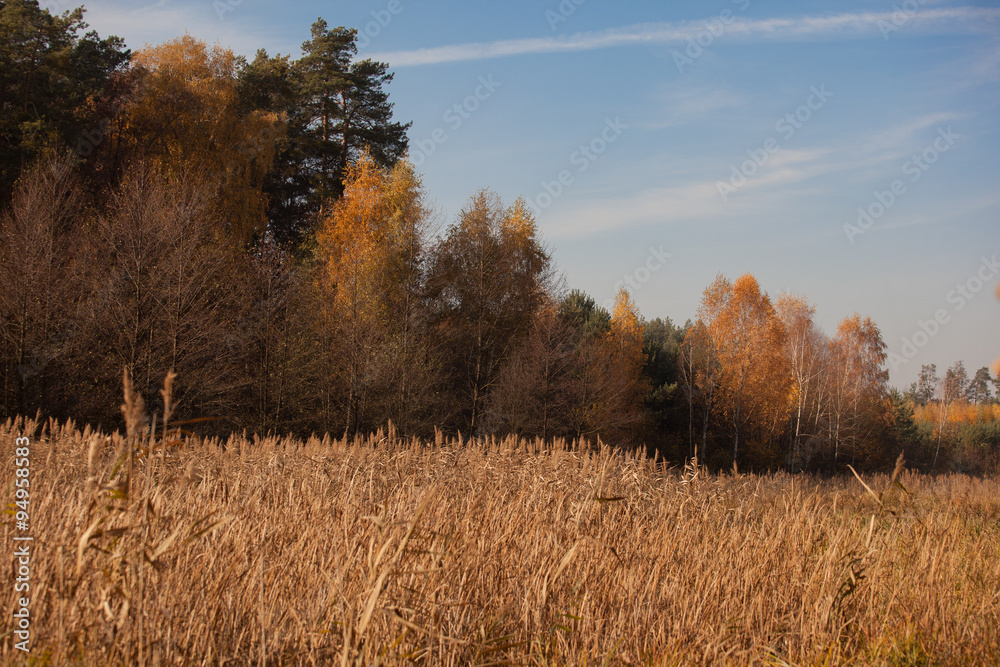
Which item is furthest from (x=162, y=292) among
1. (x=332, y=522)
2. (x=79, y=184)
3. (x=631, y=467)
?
(x=332, y=522)

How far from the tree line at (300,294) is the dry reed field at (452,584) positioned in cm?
1383

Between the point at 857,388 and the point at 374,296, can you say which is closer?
the point at 374,296

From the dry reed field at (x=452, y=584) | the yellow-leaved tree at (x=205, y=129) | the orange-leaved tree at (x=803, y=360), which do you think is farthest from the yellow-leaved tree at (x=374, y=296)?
the orange-leaved tree at (x=803, y=360)

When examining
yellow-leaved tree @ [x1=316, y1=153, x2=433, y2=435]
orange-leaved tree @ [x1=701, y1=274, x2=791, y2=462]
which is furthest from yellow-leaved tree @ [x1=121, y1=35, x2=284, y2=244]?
orange-leaved tree @ [x1=701, y1=274, x2=791, y2=462]

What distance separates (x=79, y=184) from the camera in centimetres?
2298

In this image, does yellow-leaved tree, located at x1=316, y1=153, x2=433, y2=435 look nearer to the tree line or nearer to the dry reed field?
the tree line

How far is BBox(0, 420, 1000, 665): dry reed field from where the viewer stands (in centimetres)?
259

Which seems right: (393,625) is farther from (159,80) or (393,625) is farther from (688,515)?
(159,80)

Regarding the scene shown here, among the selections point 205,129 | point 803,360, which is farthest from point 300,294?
point 803,360

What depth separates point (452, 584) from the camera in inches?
139

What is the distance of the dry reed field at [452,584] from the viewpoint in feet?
8.50

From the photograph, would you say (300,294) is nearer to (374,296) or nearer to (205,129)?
(374,296)

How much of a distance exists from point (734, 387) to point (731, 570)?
33.6 m

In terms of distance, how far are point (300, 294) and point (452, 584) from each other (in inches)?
824
